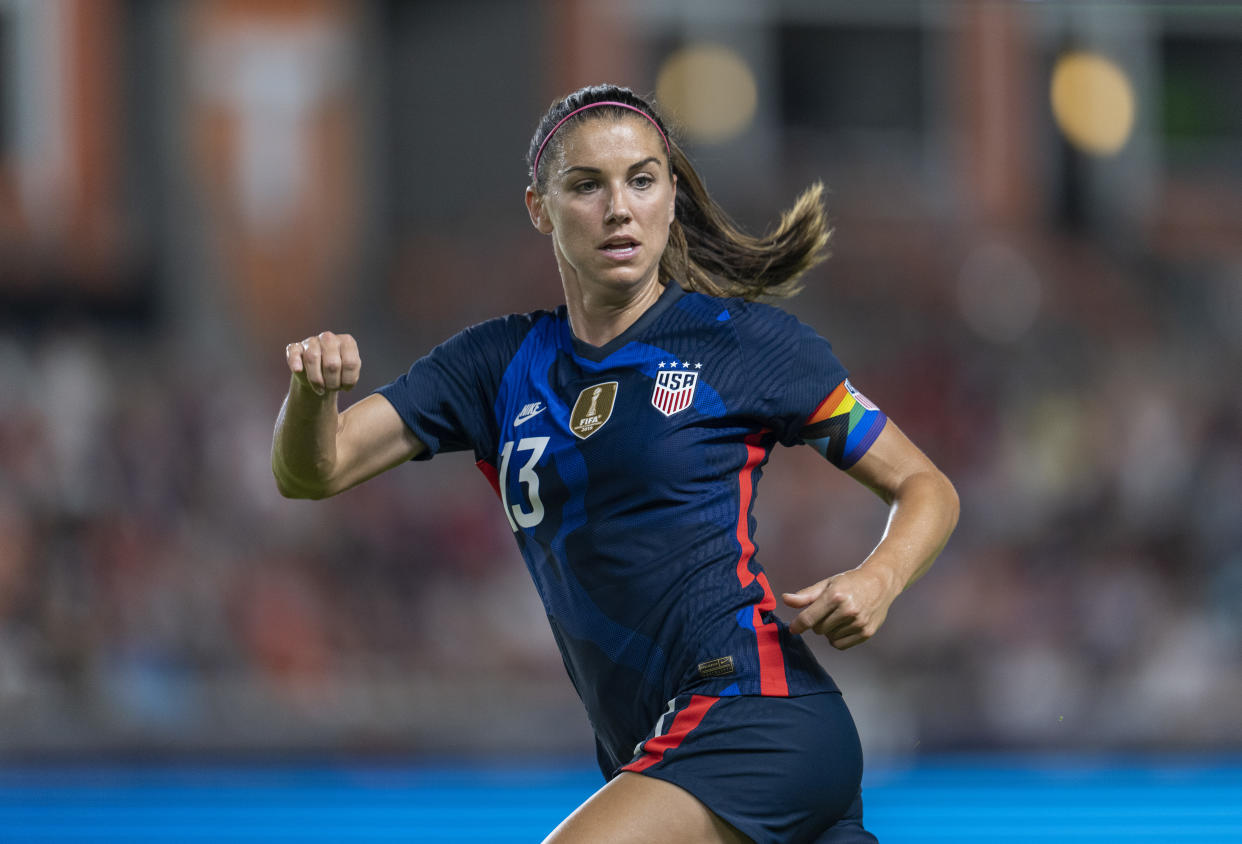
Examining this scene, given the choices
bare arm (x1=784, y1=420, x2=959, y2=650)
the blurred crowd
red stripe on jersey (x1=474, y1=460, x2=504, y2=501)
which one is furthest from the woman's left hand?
the blurred crowd

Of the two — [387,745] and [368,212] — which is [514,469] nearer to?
[387,745]

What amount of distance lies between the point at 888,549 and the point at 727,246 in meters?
0.76

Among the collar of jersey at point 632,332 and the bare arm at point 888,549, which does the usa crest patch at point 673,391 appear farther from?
the bare arm at point 888,549

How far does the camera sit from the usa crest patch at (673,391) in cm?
257

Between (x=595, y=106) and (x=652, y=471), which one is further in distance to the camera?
(x=595, y=106)

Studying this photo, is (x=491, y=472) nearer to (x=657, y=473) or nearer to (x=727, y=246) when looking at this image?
(x=657, y=473)

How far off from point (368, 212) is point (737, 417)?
1110 centimetres

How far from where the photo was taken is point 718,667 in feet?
8.05

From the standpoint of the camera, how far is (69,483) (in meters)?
8.52

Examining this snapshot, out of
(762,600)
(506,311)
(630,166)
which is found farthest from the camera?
(506,311)

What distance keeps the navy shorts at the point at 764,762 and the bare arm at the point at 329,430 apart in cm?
71

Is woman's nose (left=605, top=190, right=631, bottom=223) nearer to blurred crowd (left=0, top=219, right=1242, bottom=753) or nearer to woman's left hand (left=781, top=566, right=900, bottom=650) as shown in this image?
woman's left hand (left=781, top=566, right=900, bottom=650)

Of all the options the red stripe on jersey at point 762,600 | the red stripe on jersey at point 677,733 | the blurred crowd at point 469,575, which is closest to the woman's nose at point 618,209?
the red stripe on jersey at point 762,600

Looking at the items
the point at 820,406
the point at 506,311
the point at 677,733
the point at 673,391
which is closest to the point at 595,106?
the point at 673,391
